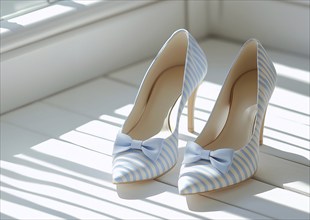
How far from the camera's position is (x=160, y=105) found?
2.11m

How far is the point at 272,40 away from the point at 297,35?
101mm

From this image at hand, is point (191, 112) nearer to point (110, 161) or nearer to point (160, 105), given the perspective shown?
point (160, 105)

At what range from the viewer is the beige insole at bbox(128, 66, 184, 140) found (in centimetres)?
205

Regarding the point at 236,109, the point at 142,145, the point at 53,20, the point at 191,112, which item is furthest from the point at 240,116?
the point at 53,20

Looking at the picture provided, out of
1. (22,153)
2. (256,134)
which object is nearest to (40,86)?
(22,153)

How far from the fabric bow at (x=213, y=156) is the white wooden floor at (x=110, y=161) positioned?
82 millimetres

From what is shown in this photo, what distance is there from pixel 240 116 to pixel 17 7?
2.62ft

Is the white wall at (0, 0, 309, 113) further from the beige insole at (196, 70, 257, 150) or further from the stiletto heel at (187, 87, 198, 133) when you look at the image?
the beige insole at (196, 70, 257, 150)

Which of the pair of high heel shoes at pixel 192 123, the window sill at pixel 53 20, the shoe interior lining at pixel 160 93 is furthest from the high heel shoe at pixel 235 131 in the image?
the window sill at pixel 53 20

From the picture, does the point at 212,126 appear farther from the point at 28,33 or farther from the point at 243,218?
the point at 28,33

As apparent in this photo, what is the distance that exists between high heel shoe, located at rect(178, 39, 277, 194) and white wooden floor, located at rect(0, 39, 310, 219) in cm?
6

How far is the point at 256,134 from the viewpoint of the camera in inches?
74.2

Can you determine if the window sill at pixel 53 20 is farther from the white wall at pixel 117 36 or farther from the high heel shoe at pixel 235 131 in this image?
the high heel shoe at pixel 235 131

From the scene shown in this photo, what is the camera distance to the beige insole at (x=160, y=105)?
6.73ft
